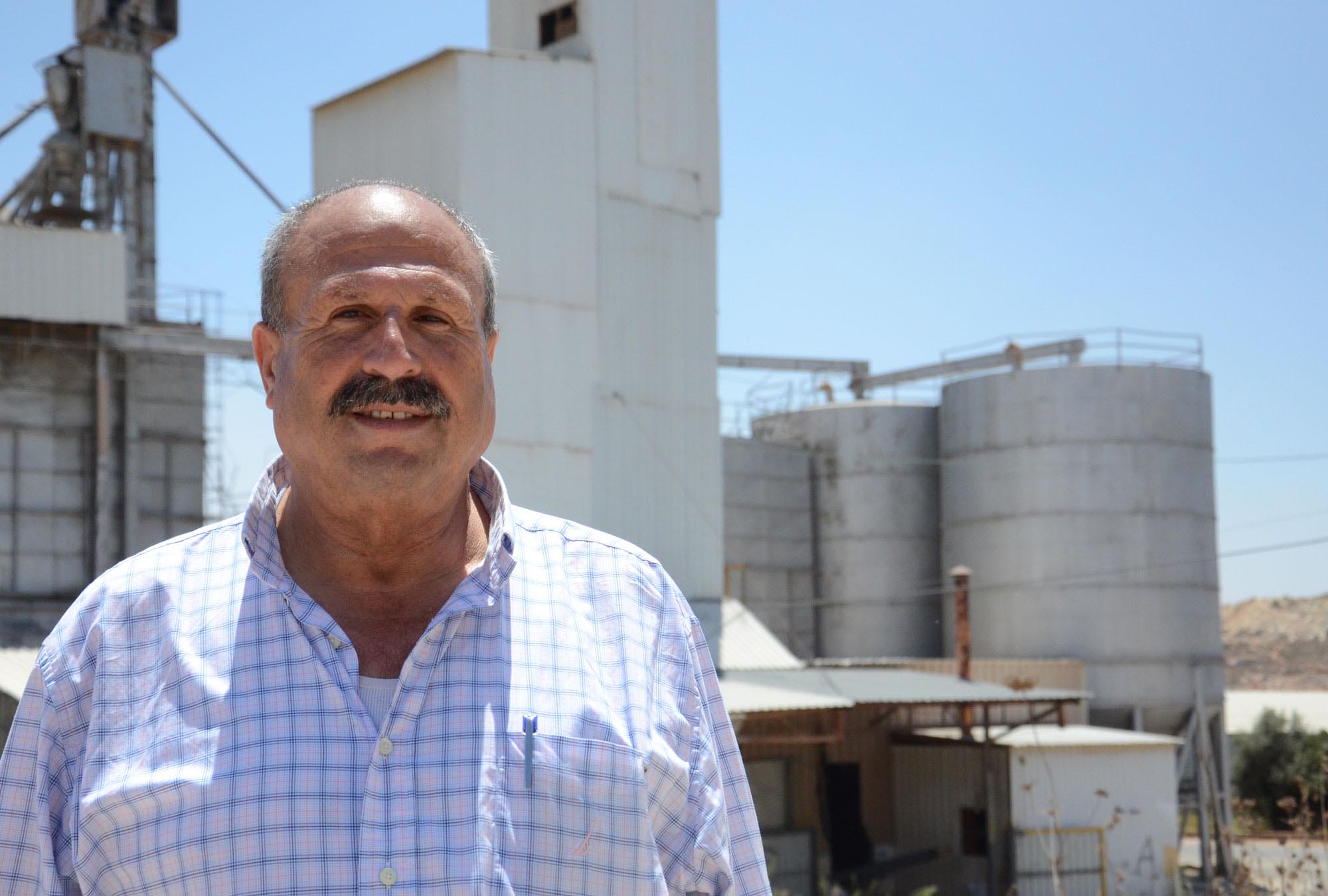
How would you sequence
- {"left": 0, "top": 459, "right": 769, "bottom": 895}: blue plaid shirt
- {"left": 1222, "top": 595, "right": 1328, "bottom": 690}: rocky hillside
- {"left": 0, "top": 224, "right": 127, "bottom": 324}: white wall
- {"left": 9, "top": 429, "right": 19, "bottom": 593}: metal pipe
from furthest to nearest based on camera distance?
{"left": 1222, "top": 595, "right": 1328, "bottom": 690}: rocky hillside → {"left": 9, "top": 429, "right": 19, "bottom": 593}: metal pipe → {"left": 0, "top": 224, "right": 127, "bottom": 324}: white wall → {"left": 0, "top": 459, "right": 769, "bottom": 895}: blue plaid shirt

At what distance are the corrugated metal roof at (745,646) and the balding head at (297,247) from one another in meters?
18.4

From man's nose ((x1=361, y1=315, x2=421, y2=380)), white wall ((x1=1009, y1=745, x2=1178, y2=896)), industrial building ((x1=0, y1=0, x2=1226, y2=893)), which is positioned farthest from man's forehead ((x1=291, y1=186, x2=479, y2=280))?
white wall ((x1=1009, y1=745, x2=1178, y2=896))

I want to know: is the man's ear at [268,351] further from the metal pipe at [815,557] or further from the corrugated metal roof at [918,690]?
the metal pipe at [815,557]

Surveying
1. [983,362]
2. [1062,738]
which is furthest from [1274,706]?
[1062,738]

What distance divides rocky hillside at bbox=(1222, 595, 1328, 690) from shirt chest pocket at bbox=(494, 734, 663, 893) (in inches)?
2403

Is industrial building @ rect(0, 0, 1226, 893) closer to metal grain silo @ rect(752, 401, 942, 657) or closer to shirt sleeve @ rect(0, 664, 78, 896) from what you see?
metal grain silo @ rect(752, 401, 942, 657)

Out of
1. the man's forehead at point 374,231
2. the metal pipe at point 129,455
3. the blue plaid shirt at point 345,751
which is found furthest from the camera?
the metal pipe at point 129,455

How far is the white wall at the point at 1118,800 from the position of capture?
21250mm

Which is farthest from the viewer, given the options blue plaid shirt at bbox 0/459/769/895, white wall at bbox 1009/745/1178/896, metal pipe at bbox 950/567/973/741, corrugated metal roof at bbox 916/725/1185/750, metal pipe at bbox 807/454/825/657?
metal pipe at bbox 807/454/825/657

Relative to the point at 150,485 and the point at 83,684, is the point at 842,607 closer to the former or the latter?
the point at 150,485

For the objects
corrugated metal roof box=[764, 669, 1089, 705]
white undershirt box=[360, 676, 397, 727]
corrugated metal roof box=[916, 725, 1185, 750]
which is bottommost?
corrugated metal roof box=[916, 725, 1185, 750]

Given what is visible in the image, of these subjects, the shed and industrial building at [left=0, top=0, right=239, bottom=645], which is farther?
industrial building at [left=0, top=0, right=239, bottom=645]

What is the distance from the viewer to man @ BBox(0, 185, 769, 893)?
1.89 metres

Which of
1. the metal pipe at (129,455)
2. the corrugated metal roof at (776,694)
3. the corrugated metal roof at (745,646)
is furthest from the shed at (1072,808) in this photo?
the metal pipe at (129,455)
